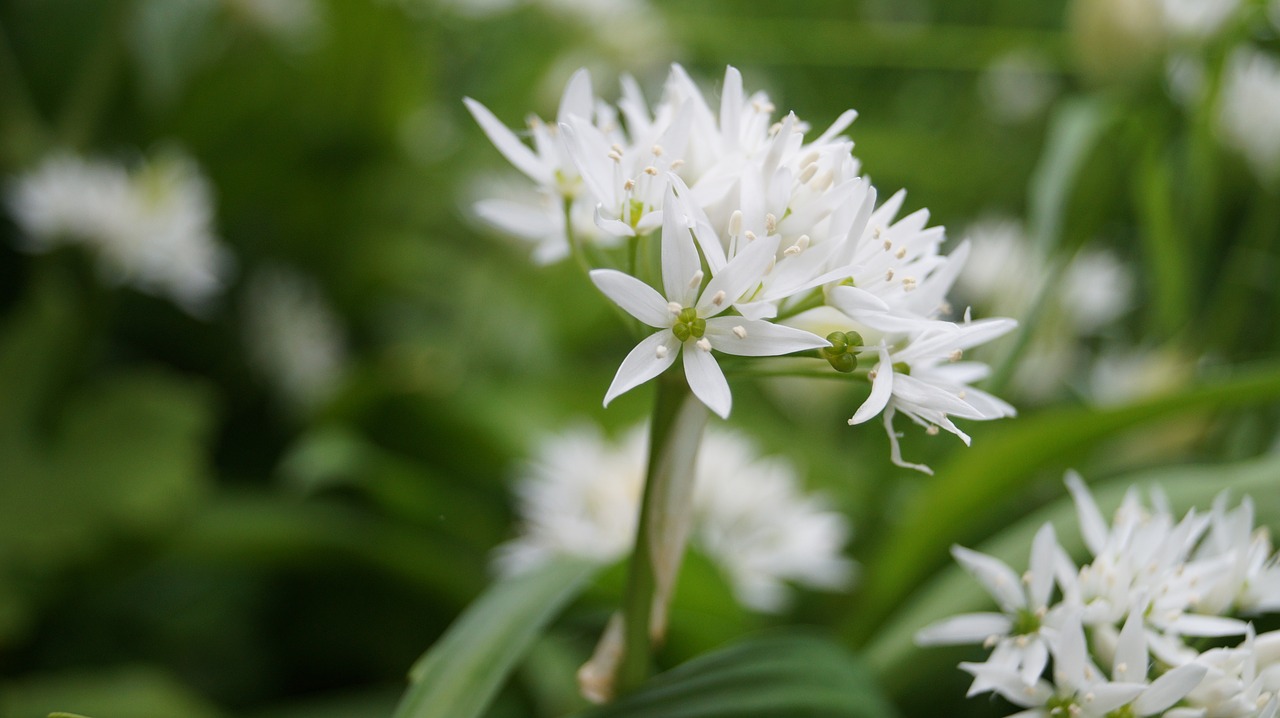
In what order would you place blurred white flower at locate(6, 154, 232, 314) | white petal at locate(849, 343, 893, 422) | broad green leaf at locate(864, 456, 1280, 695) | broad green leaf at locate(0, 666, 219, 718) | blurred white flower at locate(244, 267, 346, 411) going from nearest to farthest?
1. white petal at locate(849, 343, 893, 422)
2. broad green leaf at locate(864, 456, 1280, 695)
3. broad green leaf at locate(0, 666, 219, 718)
4. blurred white flower at locate(6, 154, 232, 314)
5. blurred white flower at locate(244, 267, 346, 411)

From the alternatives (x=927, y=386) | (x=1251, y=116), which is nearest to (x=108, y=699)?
(x=927, y=386)

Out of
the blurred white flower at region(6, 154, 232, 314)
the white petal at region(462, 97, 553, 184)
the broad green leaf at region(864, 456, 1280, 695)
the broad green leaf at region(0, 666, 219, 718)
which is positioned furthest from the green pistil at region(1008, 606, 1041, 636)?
the blurred white flower at region(6, 154, 232, 314)

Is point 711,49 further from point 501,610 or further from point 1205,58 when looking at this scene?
point 501,610

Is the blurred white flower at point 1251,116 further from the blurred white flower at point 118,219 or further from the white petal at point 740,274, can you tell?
the blurred white flower at point 118,219

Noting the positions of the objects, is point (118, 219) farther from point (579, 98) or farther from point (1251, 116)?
point (1251, 116)

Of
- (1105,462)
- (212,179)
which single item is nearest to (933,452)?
(1105,462)

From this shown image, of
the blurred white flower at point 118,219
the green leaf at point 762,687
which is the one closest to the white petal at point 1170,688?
the green leaf at point 762,687

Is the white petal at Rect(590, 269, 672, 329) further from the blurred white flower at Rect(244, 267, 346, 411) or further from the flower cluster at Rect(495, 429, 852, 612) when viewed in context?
the blurred white flower at Rect(244, 267, 346, 411)
